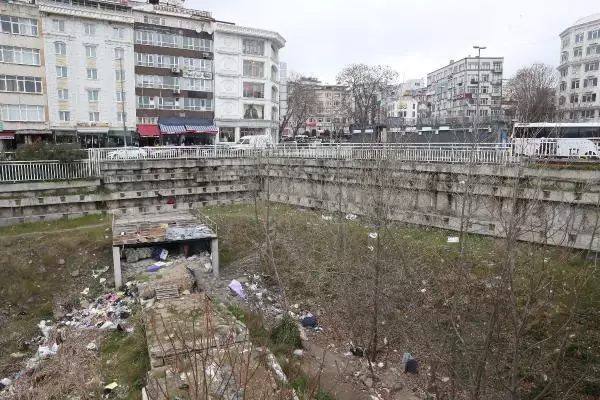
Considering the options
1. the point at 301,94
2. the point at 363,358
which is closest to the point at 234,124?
the point at 301,94

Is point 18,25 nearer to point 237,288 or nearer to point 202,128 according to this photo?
point 202,128

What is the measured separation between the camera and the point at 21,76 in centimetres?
3303

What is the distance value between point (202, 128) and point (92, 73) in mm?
9907

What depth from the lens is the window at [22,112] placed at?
1286 inches

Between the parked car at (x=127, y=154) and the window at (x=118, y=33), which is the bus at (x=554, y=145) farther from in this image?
the window at (x=118, y=33)

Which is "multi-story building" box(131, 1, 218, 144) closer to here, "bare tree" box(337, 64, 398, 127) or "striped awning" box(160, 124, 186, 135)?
"striped awning" box(160, 124, 186, 135)

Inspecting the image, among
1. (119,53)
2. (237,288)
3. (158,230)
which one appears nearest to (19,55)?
(119,53)

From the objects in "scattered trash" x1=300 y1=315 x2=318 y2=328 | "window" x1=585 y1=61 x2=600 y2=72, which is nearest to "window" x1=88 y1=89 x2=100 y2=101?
"scattered trash" x1=300 y1=315 x2=318 y2=328

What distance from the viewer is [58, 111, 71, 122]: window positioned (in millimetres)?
34875

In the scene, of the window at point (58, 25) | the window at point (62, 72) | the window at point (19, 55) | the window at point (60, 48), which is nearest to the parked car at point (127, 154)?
the window at point (62, 72)

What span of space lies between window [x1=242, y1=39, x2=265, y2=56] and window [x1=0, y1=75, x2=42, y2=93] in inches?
688

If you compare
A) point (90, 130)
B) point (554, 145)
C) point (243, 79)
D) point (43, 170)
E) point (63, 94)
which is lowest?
point (43, 170)

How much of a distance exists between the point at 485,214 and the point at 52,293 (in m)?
14.2

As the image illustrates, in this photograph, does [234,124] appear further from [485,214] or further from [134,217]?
[485,214]
